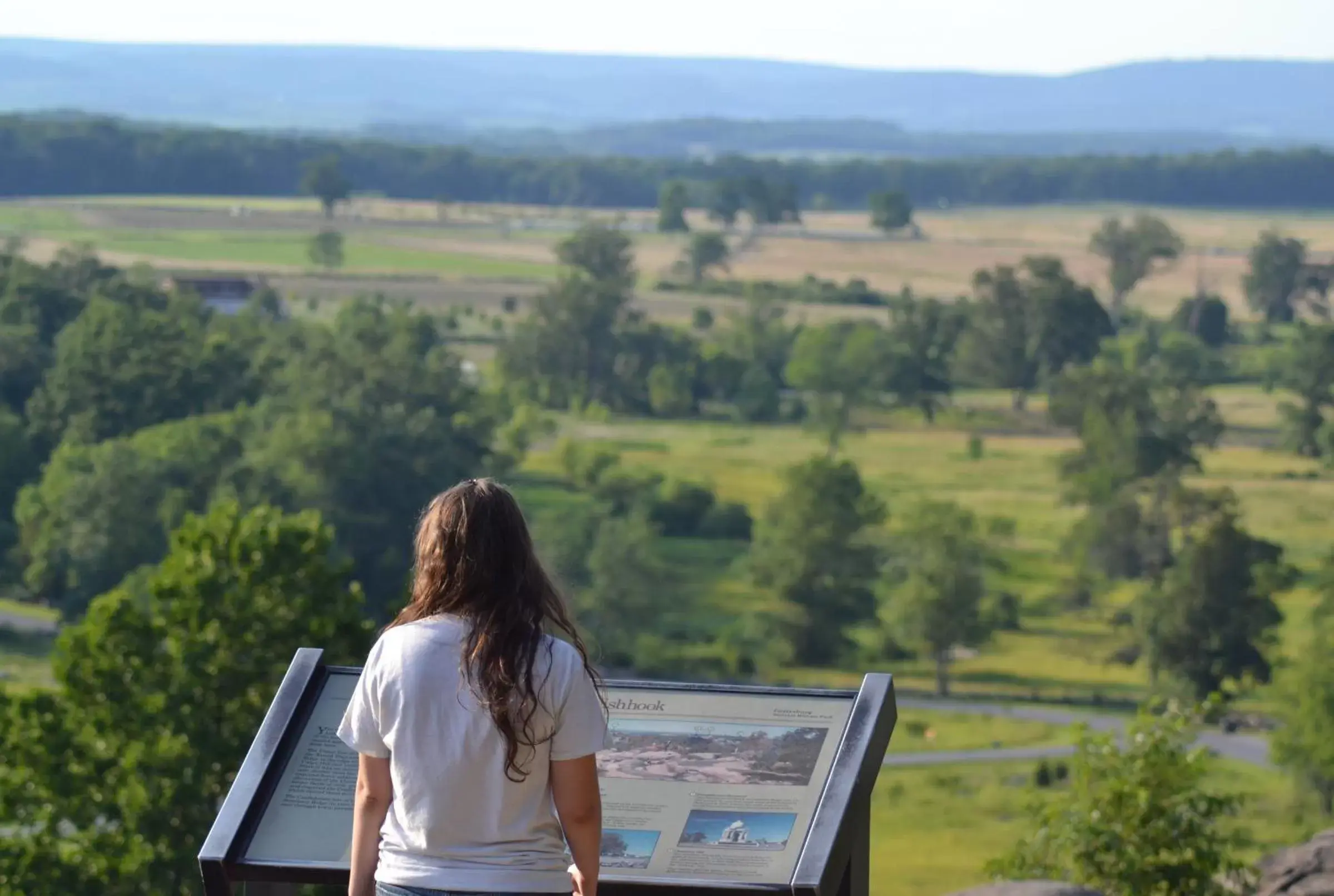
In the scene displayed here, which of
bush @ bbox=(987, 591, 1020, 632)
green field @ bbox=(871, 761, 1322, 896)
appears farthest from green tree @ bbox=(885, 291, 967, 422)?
green field @ bbox=(871, 761, 1322, 896)

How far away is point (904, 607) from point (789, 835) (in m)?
50.7

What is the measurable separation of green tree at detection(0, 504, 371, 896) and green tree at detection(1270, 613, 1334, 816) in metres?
27.8

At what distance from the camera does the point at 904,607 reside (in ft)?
179

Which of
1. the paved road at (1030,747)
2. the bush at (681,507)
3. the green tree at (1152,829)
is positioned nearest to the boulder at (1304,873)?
the green tree at (1152,829)

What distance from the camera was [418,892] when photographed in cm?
358

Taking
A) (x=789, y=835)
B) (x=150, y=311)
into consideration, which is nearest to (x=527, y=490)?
(x=150, y=311)

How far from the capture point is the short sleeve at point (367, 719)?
3.57m

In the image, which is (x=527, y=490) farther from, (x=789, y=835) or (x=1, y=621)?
(x=789, y=835)

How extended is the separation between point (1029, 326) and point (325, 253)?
1803 inches

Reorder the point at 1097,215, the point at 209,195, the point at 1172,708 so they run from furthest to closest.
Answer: the point at 1097,215 < the point at 209,195 < the point at 1172,708

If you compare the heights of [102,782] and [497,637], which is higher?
[497,637]

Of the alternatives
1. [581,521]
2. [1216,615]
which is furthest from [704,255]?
[1216,615]

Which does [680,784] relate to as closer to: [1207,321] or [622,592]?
[622,592]

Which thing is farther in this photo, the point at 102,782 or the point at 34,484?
the point at 34,484
